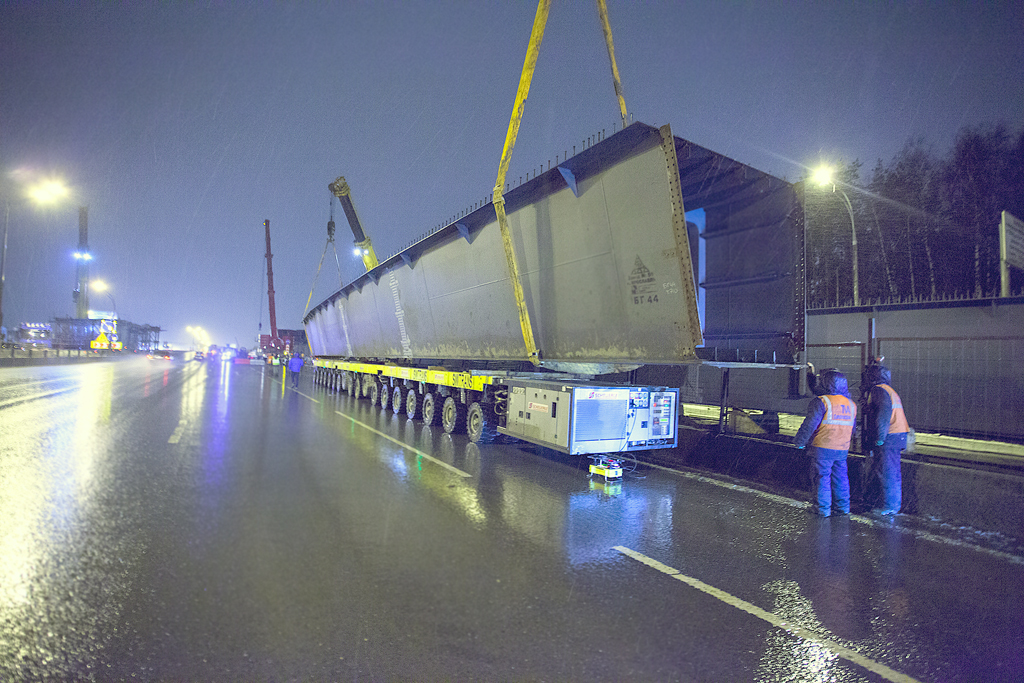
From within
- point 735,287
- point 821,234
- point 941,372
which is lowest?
point 941,372

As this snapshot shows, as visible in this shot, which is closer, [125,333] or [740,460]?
[740,460]

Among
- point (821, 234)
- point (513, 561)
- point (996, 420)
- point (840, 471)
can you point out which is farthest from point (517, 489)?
point (821, 234)

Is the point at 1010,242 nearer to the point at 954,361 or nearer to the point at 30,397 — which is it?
the point at 954,361

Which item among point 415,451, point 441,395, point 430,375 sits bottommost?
point 415,451

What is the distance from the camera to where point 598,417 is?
706 cm

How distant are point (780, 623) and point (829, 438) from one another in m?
2.85

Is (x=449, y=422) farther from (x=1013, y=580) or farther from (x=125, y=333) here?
(x=125, y=333)

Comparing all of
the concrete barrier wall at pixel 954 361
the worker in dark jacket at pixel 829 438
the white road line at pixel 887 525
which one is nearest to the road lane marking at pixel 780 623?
the worker in dark jacket at pixel 829 438

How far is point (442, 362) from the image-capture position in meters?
12.3

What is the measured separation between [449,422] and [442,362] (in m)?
2.07

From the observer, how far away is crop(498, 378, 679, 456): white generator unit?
6941 mm

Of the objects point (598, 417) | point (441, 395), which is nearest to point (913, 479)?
point (598, 417)

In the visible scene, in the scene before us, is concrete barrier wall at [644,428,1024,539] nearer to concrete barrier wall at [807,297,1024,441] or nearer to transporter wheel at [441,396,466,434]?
concrete barrier wall at [807,297,1024,441]

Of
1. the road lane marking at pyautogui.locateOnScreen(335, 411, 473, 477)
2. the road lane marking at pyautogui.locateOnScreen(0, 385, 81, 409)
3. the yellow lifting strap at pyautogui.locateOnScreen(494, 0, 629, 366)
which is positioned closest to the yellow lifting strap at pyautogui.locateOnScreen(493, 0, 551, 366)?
the yellow lifting strap at pyautogui.locateOnScreen(494, 0, 629, 366)
